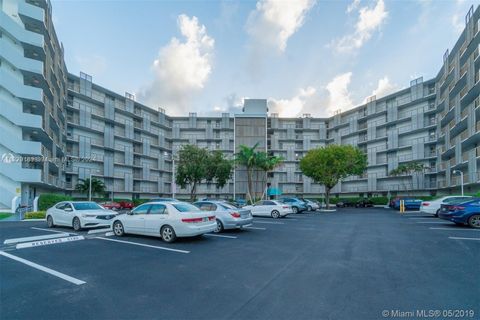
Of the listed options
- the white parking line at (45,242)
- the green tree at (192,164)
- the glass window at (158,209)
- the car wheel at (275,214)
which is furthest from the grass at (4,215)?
the car wheel at (275,214)

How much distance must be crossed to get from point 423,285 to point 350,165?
30.7 meters

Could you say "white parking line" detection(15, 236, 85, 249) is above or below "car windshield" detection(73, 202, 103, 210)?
below

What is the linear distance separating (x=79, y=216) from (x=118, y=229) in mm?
3431

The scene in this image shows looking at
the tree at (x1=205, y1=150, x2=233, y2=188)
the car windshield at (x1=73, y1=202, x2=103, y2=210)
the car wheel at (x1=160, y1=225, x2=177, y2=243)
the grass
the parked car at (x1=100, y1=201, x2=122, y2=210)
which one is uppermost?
the tree at (x1=205, y1=150, x2=233, y2=188)

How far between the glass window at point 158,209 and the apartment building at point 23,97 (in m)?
21.3

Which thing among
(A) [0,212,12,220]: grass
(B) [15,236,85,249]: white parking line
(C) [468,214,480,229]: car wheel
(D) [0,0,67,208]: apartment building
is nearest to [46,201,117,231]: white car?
(B) [15,236,85,249]: white parking line

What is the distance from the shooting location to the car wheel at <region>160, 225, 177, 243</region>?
9.41 metres

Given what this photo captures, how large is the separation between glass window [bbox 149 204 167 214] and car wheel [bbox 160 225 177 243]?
25.5 inches

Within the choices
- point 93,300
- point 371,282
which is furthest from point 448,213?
point 93,300

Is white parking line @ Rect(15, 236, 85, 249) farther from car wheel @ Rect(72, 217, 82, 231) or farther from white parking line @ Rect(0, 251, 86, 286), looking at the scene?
car wheel @ Rect(72, 217, 82, 231)

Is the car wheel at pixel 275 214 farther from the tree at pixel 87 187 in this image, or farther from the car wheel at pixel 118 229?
the tree at pixel 87 187

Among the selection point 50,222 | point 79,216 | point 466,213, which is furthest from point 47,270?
point 466,213

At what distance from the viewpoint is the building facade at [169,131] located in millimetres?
24703

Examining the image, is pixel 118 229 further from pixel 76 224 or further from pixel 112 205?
pixel 112 205
